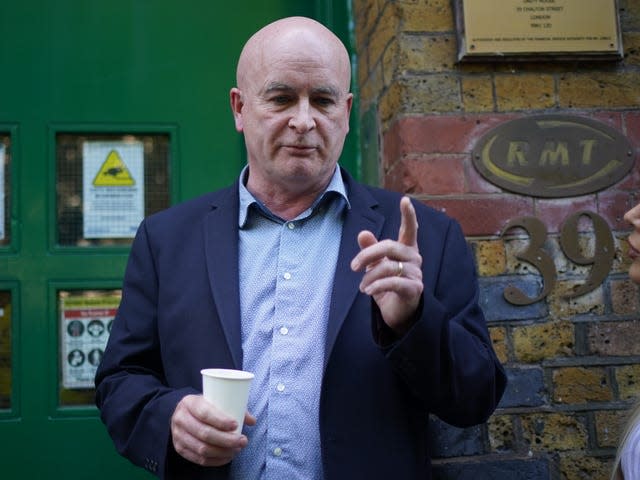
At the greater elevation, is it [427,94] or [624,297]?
[427,94]

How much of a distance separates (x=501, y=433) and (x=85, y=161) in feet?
5.61

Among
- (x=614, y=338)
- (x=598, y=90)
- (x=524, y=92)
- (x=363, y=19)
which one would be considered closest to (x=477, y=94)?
(x=524, y=92)

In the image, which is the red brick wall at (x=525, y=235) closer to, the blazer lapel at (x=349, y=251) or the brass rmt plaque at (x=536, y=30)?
the brass rmt plaque at (x=536, y=30)

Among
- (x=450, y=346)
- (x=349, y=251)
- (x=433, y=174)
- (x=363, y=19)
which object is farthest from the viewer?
(x=363, y=19)

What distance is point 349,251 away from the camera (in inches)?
70.6

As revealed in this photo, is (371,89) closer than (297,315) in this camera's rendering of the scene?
No

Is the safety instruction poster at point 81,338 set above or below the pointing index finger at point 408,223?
below

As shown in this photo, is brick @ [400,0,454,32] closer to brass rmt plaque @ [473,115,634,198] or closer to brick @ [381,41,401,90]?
brick @ [381,41,401,90]

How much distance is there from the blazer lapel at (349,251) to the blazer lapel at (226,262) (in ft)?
0.72

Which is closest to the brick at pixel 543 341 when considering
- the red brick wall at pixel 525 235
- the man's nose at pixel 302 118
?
the red brick wall at pixel 525 235

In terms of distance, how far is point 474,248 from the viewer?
223 centimetres

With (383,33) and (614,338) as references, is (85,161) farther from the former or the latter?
(614,338)

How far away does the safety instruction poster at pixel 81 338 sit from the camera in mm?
2572

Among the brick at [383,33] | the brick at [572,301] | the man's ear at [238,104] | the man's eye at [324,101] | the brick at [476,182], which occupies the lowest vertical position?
the brick at [572,301]
